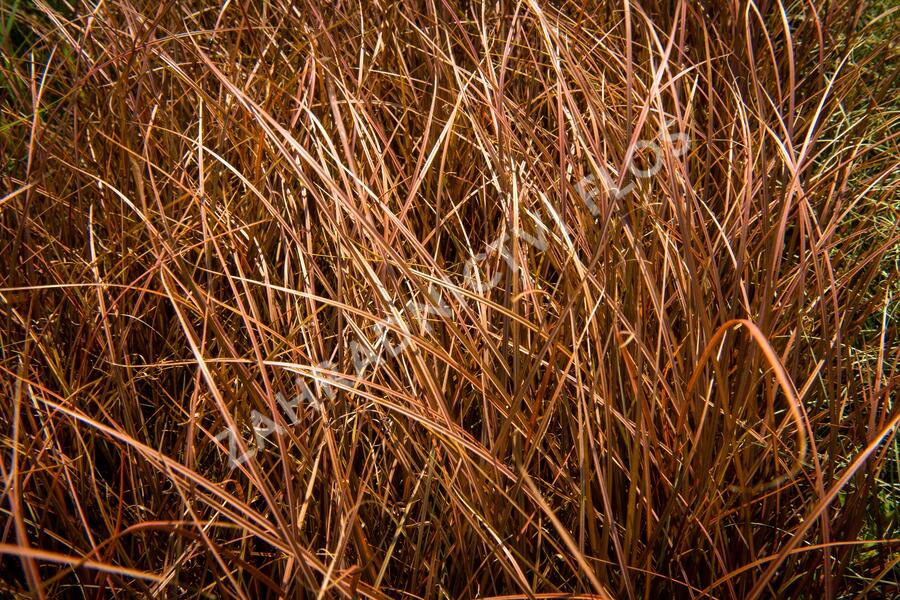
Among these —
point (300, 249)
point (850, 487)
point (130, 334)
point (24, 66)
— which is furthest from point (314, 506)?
Answer: point (24, 66)

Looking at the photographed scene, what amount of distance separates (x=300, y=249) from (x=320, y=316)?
8.3 inches

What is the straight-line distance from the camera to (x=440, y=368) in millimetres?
973

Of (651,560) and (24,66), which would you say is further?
(24,66)

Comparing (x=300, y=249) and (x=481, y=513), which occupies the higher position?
(x=300, y=249)

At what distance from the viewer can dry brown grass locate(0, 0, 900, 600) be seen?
0.82m

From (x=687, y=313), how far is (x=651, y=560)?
289 millimetres

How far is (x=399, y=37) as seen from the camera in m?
1.44

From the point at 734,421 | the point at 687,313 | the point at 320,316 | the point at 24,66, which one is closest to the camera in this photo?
the point at 734,421

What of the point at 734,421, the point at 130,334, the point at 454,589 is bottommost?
the point at 454,589

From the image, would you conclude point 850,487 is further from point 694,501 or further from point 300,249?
point 300,249

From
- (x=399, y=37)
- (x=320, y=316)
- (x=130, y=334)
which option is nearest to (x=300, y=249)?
(x=320, y=316)

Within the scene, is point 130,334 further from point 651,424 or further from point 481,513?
point 651,424

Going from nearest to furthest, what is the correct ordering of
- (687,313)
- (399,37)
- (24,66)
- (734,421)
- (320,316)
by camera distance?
(734,421) → (687,313) → (320,316) → (399,37) → (24,66)

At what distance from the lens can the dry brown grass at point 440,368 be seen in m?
0.82
